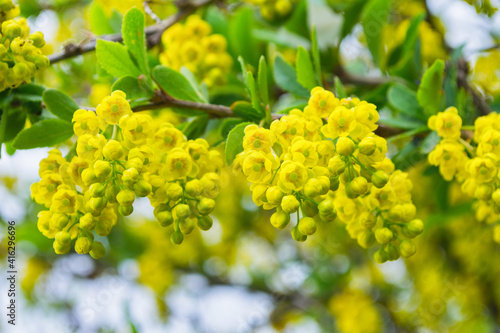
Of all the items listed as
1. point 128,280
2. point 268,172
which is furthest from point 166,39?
point 128,280

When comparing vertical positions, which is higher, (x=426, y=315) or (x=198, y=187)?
(x=198, y=187)

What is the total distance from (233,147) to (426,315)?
2625 mm

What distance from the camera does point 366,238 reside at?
1.09 m

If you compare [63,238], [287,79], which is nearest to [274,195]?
[63,238]

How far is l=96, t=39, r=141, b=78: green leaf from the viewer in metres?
1.11

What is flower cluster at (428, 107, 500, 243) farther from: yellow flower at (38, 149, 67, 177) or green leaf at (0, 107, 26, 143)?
green leaf at (0, 107, 26, 143)

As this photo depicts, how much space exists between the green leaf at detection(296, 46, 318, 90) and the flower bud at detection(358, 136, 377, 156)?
1.09ft

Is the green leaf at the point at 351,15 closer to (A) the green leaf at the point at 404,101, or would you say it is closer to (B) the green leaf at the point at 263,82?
(A) the green leaf at the point at 404,101

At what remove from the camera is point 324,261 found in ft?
11.4

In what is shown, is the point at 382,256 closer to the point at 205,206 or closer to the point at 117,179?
the point at 205,206

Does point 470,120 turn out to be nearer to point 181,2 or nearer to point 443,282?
point 181,2

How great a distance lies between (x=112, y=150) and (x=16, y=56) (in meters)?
0.35

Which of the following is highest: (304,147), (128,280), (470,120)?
(304,147)

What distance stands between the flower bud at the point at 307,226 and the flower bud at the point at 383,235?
0.62 ft
